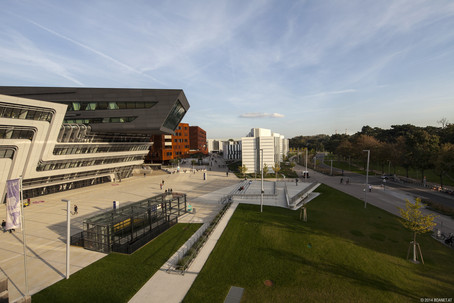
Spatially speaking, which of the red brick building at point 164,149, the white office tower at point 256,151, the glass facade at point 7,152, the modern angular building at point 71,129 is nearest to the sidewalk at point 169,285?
the modern angular building at point 71,129

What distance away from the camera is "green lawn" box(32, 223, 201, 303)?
12.9 m

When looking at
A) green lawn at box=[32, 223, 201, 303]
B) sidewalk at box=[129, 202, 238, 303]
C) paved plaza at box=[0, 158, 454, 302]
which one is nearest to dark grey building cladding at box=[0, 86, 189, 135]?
paved plaza at box=[0, 158, 454, 302]

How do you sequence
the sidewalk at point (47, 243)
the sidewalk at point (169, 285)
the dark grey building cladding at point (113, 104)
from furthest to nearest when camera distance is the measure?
the dark grey building cladding at point (113, 104) < the sidewalk at point (47, 243) < the sidewalk at point (169, 285)

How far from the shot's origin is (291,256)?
17.6 metres

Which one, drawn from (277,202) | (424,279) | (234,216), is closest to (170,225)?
(234,216)

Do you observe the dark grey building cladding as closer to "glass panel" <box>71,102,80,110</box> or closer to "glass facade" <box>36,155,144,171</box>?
"glass panel" <box>71,102,80,110</box>

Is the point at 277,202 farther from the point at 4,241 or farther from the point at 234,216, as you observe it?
the point at 4,241

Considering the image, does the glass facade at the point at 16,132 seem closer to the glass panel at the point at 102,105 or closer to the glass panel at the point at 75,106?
the glass panel at the point at 75,106

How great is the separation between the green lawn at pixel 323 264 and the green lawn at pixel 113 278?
4.01 m

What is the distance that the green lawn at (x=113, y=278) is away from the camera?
12914 mm

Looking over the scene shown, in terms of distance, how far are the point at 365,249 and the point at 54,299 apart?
23.5m

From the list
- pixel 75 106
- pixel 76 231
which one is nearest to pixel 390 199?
pixel 76 231

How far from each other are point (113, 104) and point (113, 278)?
39701 millimetres

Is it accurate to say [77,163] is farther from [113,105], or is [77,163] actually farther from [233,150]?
[233,150]
